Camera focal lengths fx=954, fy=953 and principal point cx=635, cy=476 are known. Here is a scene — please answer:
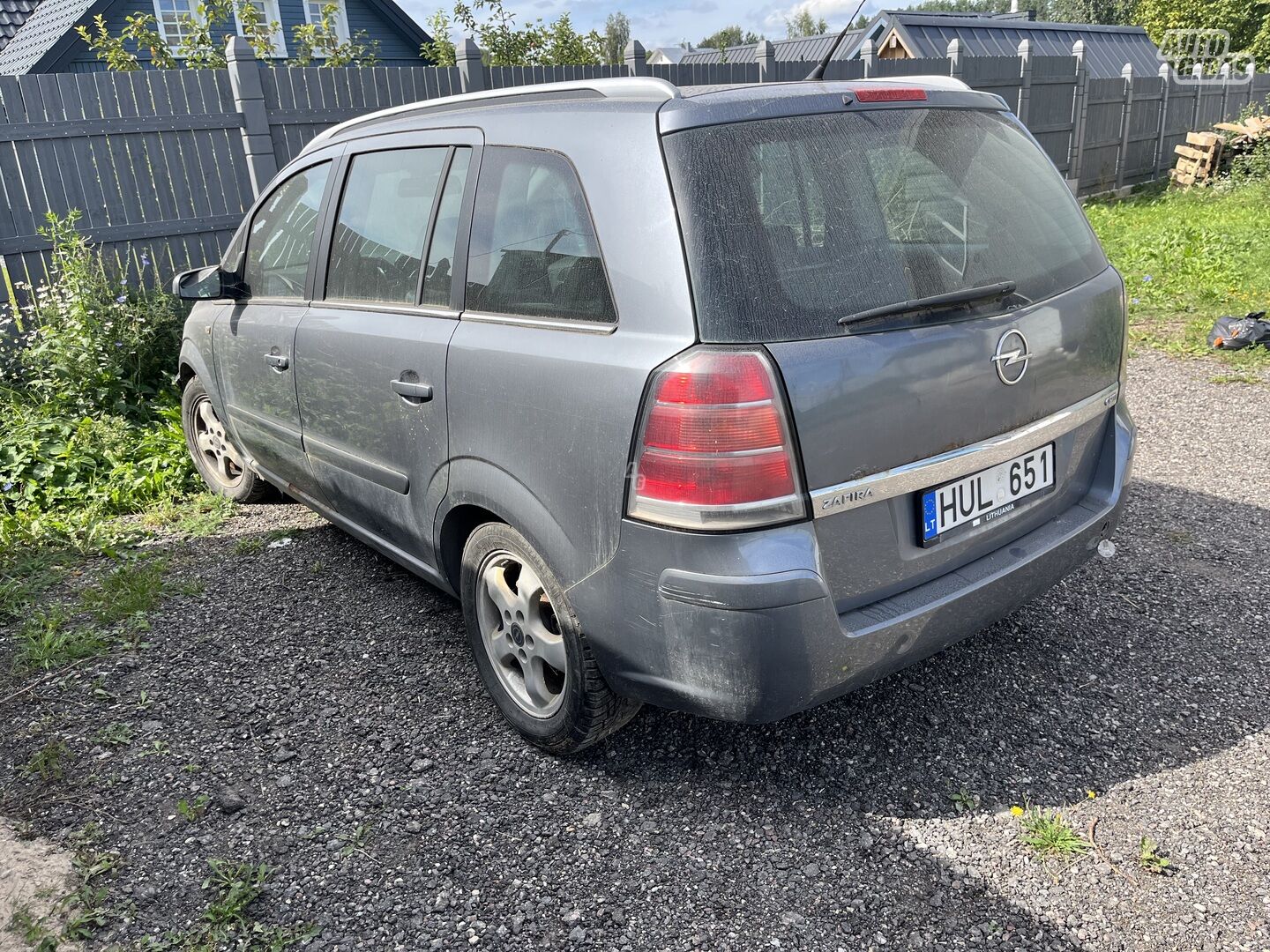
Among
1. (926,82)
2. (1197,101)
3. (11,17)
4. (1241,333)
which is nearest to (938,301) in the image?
(926,82)

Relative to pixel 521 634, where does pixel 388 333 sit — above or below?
above

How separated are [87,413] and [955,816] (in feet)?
18.4

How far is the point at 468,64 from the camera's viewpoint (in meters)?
8.70

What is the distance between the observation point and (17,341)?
21.0ft

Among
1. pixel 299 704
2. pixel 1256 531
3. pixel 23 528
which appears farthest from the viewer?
pixel 23 528

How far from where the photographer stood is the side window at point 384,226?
10.0 feet

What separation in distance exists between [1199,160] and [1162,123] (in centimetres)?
116

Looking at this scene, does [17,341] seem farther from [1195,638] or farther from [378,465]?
[1195,638]

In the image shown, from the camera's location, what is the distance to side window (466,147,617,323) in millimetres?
2422

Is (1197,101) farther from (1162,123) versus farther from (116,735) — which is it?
(116,735)

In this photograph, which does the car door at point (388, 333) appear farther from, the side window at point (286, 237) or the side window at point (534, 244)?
the side window at point (286, 237)

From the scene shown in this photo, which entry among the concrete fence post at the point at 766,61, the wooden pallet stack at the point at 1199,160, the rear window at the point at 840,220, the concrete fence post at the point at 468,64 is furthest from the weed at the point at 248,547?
the wooden pallet stack at the point at 1199,160

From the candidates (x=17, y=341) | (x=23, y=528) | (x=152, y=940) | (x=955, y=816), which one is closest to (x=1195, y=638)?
(x=955, y=816)

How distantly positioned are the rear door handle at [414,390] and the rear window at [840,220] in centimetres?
107
